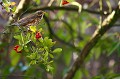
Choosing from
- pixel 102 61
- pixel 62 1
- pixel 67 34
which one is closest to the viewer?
pixel 62 1

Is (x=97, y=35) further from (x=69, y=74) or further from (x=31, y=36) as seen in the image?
(x=31, y=36)

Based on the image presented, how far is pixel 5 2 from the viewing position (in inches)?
25.9

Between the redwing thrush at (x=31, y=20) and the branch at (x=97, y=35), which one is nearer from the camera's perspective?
the redwing thrush at (x=31, y=20)

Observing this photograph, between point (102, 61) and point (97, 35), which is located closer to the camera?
point (97, 35)

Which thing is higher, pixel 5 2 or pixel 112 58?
pixel 5 2

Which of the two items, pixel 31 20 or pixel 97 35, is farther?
pixel 97 35

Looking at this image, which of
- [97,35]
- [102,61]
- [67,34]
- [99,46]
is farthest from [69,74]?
[102,61]

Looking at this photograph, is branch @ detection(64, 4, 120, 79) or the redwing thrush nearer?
the redwing thrush

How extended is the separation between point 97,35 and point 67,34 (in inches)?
17.6

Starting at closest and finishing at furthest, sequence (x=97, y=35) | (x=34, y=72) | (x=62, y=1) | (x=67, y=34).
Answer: (x=62, y=1), (x=97, y=35), (x=34, y=72), (x=67, y=34)

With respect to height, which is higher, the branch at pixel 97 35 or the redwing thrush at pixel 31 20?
the redwing thrush at pixel 31 20

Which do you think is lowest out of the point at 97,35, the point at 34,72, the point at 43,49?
the point at 34,72

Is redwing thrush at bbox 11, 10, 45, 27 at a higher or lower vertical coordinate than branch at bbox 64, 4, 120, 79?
higher

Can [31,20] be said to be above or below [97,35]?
above
